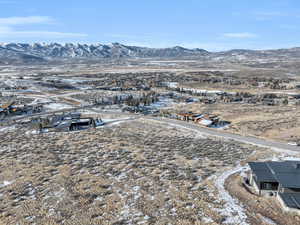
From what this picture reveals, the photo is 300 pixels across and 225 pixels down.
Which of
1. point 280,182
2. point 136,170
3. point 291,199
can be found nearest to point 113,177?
point 136,170

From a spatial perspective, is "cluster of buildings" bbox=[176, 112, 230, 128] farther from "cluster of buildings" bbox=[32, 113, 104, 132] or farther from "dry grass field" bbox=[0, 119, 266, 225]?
"cluster of buildings" bbox=[32, 113, 104, 132]

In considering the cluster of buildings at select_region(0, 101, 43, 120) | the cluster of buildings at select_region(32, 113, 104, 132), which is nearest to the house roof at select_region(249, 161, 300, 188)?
the cluster of buildings at select_region(32, 113, 104, 132)

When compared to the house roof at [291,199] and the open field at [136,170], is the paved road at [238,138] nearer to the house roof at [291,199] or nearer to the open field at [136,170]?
the open field at [136,170]

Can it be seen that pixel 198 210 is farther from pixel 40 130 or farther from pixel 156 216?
pixel 40 130

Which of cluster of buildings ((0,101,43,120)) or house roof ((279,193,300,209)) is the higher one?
house roof ((279,193,300,209))

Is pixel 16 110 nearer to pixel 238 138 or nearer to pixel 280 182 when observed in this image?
pixel 238 138

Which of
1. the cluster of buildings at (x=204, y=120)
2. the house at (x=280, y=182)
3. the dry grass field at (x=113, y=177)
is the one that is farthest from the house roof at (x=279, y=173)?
the cluster of buildings at (x=204, y=120)

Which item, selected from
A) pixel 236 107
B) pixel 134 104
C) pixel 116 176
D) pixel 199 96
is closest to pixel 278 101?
pixel 236 107
